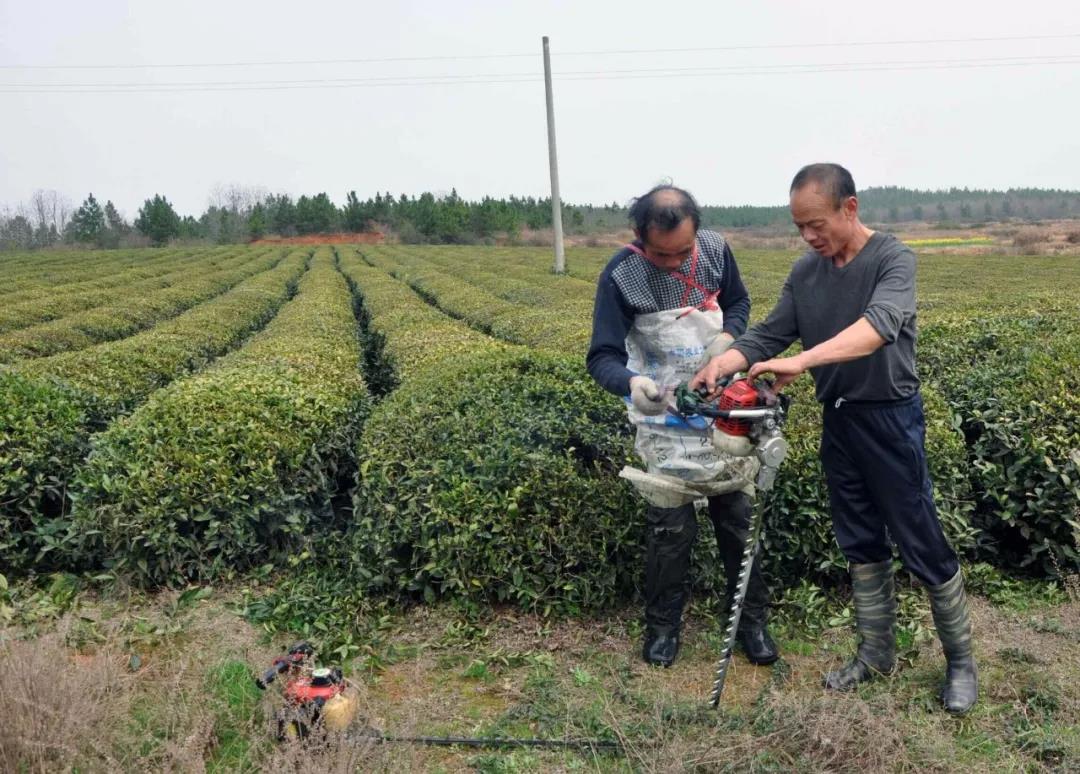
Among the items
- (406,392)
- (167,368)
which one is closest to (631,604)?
(406,392)

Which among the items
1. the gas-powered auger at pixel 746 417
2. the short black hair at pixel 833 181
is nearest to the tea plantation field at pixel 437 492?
the gas-powered auger at pixel 746 417

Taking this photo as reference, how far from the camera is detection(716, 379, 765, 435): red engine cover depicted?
2.78 meters

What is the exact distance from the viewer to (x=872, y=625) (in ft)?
10.5

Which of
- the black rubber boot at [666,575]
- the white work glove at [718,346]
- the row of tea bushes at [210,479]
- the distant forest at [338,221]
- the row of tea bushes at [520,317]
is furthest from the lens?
the distant forest at [338,221]

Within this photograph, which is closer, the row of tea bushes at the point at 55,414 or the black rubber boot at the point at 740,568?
the black rubber boot at the point at 740,568

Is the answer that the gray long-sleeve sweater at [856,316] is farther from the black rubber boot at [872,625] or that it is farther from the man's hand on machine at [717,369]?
the black rubber boot at [872,625]

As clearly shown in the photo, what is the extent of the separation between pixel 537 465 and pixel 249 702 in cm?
158

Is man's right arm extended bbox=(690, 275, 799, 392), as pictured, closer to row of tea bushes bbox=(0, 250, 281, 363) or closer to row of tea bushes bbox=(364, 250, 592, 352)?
row of tea bushes bbox=(364, 250, 592, 352)

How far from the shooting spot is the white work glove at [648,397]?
2.87m

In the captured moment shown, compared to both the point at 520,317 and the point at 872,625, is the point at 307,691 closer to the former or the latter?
the point at 872,625

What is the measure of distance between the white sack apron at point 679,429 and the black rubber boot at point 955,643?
31.5 inches

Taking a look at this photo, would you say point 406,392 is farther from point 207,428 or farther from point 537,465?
point 537,465

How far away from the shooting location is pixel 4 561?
4707 millimetres

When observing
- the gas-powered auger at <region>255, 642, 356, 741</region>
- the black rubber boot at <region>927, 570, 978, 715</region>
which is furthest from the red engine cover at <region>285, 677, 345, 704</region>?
the black rubber boot at <region>927, 570, 978, 715</region>
